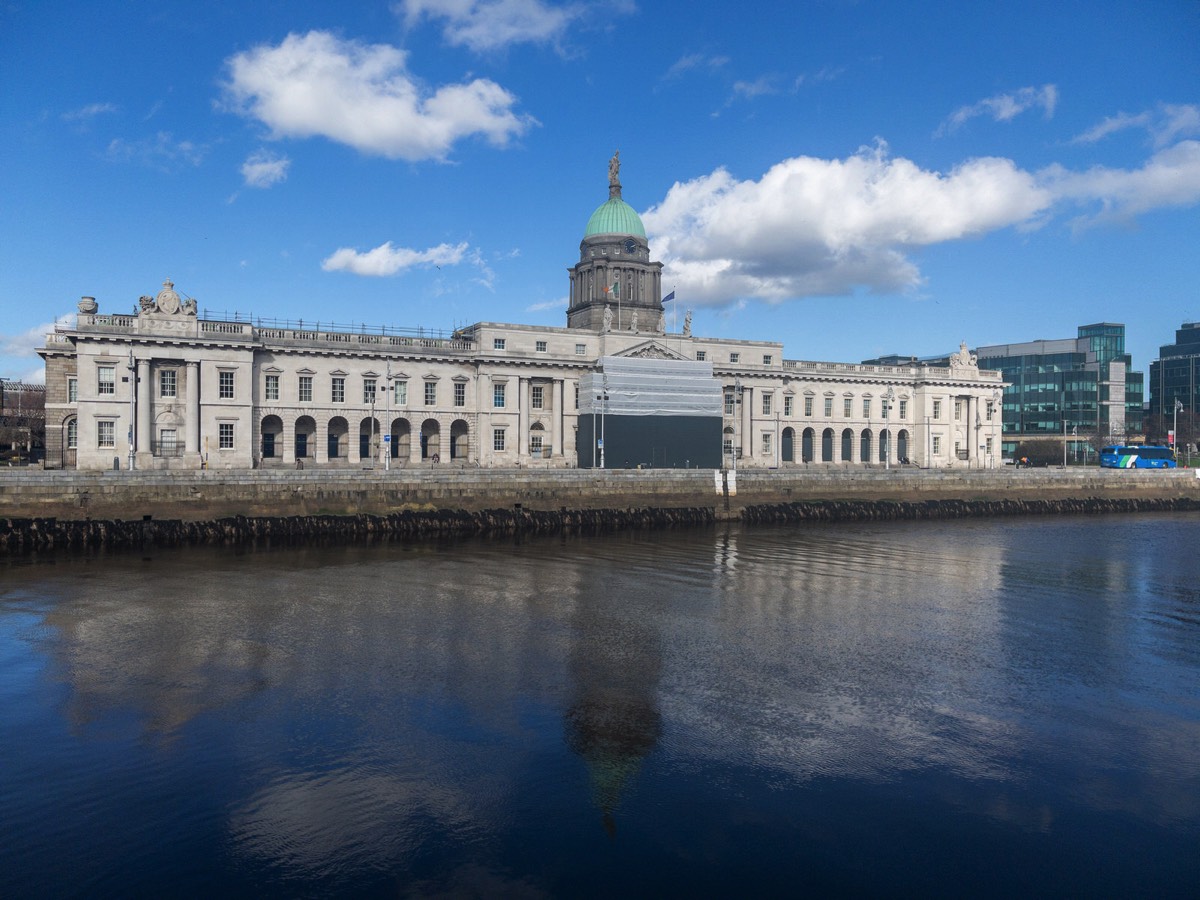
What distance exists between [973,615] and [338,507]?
35.8 meters

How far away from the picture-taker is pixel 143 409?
6531cm

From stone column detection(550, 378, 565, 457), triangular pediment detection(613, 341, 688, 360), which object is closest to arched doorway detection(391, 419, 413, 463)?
stone column detection(550, 378, 565, 457)

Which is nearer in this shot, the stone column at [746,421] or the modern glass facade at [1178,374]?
the stone column at [746,421]

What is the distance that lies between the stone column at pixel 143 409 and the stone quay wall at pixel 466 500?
18.6 metres

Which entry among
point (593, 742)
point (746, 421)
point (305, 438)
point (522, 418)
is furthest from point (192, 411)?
point (593, 742)

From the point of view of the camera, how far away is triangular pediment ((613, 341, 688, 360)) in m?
82.4

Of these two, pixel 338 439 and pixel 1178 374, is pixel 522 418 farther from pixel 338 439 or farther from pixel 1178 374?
pixel 1178 374

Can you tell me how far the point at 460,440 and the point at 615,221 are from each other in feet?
103

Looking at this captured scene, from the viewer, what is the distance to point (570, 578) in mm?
35188

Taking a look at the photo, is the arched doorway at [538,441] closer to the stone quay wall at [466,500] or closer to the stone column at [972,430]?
the stone quay wall at [466,500]

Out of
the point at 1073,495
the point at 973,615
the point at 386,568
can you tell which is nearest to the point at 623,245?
the point at 1073,495

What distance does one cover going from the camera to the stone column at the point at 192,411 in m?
Answer: 66.4

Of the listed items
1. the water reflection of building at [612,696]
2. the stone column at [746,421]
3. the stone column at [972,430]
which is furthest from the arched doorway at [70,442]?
the stone column at [972,430]

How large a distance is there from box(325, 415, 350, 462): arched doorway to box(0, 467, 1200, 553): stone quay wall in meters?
20.7
